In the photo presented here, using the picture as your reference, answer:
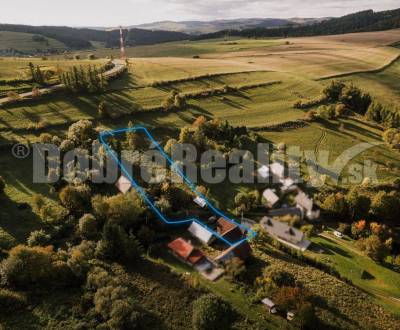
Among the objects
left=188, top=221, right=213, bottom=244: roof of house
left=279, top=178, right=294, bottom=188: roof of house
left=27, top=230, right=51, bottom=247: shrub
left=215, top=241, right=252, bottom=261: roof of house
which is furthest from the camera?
left=27, top=230, right=51, bottom=247: shrub

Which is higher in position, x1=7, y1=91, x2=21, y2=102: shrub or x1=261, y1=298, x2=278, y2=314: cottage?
x1=7, y1=91, x2=21, y2=102: shrub

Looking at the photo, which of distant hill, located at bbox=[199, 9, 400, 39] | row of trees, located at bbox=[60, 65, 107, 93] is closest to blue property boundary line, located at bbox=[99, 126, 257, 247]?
row of trees, located at bbox=[60, 65, 107, 93]

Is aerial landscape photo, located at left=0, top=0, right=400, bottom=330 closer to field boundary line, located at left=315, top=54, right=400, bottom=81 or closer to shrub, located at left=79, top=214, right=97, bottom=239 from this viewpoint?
shrub, located at left=79, top=214, right=97, bottom=239

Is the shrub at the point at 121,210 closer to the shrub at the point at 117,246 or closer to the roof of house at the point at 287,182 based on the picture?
the shrub at the point at 117,246

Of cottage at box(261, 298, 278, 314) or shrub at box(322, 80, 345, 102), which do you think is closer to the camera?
cottage at box(261, 298, 278, 314)

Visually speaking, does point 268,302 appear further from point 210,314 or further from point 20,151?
point 20,151

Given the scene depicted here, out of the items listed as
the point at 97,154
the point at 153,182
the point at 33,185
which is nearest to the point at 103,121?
the point at 97,154

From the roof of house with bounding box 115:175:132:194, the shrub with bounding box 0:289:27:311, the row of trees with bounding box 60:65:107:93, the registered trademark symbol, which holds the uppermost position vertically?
the row of trees with bounding box 60:65:107:93
